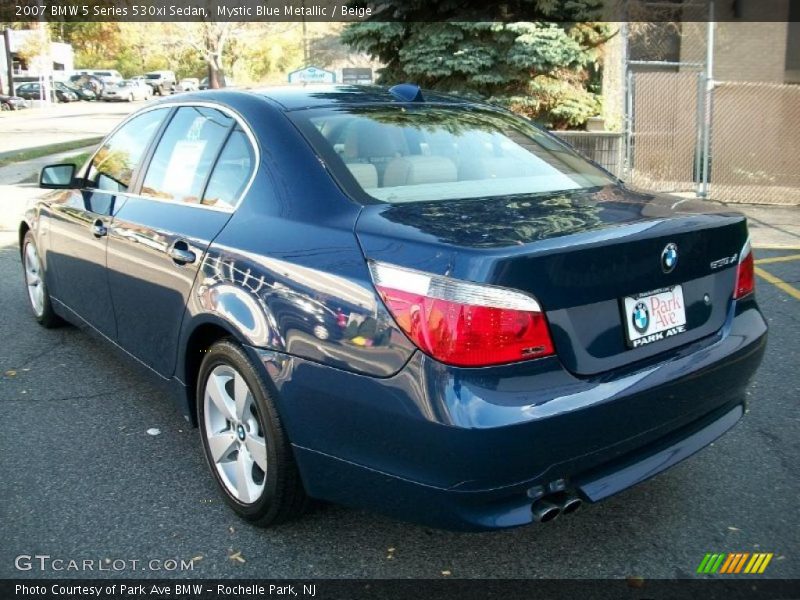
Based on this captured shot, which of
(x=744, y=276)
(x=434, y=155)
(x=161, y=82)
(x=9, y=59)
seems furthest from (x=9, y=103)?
(x=744, y=276)

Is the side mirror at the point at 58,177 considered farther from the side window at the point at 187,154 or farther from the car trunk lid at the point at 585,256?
the car trunk lid at the point at 585,256

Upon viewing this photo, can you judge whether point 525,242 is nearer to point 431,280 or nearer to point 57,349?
point 431,280

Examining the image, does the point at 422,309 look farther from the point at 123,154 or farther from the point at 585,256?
the point at 123,154

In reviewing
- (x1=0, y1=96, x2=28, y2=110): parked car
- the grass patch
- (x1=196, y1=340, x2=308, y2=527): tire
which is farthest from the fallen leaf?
(x1=0, y1=96, x2=28, y2=110): parked car

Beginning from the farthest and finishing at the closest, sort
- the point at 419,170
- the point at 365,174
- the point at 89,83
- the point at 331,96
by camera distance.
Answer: the point at 89,83, the point at 331,96, the point at 419,170, the point at 365,174

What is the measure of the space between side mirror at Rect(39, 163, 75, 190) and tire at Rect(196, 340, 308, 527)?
211cm

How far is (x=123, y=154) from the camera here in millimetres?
4375

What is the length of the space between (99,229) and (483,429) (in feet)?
8.82

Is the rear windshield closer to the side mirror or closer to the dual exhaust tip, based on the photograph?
the dual exhaust tip

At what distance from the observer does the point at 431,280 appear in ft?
7.77

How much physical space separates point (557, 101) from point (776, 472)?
10.1 meters

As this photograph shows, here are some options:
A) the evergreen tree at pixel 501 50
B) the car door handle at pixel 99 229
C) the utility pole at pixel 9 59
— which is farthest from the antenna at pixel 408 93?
the utility pole at pixel 9 59

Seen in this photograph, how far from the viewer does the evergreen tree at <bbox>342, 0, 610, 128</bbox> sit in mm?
12203

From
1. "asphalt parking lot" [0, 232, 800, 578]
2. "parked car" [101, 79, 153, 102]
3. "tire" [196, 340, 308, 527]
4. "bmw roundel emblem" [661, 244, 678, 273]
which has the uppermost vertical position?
"parked car" [101, 79, 153, 102]
